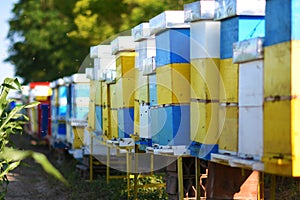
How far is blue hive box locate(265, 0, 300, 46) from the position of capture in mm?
6180

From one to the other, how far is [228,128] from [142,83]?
391 centimetres

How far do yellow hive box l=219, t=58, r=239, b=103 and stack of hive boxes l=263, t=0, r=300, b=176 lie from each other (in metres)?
0.70

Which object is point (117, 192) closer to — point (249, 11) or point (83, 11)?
point (249, 11)

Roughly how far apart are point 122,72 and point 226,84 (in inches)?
204

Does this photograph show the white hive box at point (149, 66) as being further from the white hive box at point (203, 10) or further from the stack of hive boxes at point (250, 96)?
the stack of hive boxes at point (250, 96)

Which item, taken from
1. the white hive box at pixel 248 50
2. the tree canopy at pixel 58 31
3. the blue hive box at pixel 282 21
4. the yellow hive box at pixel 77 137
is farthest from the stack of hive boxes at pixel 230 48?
the tree canopy at pixel 58 31

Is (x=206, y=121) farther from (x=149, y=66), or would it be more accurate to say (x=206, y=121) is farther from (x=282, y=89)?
(x=149, y=66)

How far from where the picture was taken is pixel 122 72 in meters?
12.5

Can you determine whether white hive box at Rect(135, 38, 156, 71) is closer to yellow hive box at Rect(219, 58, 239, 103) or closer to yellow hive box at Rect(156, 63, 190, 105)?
yellow hive box at Rect(156, 63, 190, 105)

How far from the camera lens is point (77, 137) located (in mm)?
19656

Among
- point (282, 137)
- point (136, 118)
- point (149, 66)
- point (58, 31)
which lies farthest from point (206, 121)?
point (58, 31)

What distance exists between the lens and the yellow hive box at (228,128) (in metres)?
7.22

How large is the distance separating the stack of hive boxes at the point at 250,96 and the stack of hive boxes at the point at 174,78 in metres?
1.79

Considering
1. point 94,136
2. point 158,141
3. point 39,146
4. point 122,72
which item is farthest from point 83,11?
point 158,141
